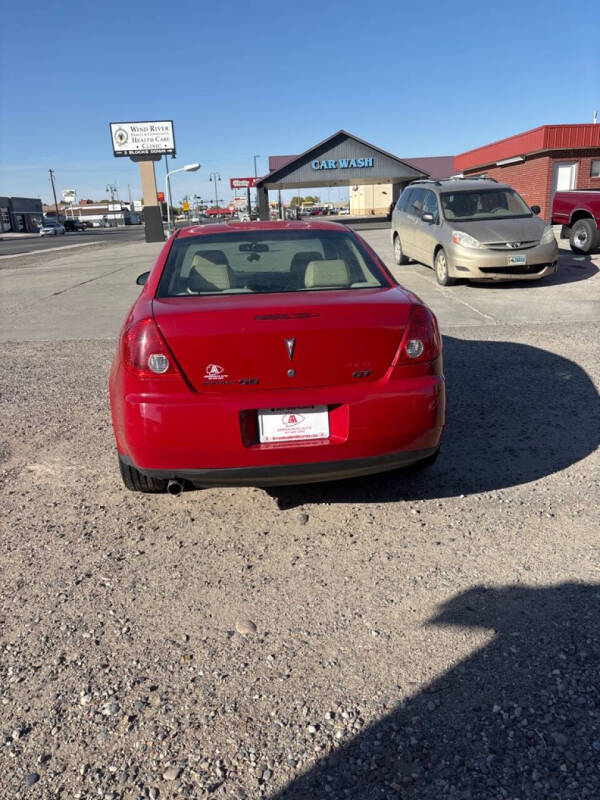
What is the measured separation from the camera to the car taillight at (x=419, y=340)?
317 cm

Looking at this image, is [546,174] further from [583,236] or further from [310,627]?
[310,627]

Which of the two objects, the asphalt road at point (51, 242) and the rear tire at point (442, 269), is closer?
the rear tire at point (442, 269)

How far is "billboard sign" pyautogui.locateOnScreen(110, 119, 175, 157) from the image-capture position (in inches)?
1606

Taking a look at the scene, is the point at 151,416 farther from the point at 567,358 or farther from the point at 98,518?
the point at 567,358

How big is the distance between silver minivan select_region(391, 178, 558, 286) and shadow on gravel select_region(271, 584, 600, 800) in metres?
8.92

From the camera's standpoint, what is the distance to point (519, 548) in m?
3.12

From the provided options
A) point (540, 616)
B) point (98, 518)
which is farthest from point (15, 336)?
point (540, 616)

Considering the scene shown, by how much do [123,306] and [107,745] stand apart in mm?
9913

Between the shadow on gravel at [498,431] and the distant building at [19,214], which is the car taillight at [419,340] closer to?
the shadow on gravel at [498,431]

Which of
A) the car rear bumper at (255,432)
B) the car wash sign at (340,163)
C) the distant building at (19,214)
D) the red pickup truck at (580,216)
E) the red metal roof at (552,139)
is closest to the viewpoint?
the car rear bumper at (255,432)

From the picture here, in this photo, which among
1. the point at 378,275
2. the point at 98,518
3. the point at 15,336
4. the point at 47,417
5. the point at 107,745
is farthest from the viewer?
the point at 15,336

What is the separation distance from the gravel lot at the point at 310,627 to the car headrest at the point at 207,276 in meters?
1.22

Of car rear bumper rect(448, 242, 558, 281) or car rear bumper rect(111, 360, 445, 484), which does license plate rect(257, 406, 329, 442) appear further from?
car rear bumper rect(448, 242, 558, 281)

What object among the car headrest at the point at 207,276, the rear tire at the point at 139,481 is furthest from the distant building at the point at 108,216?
the rear tire at the point at 139,481
